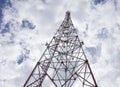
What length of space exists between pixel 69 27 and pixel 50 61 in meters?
5.99

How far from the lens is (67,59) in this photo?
29719mm

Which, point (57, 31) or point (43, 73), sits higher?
point (57, 31)

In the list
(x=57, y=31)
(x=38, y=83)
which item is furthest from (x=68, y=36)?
(x=38, y=83)

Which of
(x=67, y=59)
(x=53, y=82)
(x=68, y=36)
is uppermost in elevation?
(x=68, y=36)

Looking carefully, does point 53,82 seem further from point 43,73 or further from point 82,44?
point 82,44

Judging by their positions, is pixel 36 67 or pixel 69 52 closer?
pixel 36 67

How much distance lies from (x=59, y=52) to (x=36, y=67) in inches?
127

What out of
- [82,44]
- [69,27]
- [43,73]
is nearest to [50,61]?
[43,73]

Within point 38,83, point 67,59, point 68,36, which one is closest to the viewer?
point 38,83

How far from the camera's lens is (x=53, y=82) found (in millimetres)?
28047

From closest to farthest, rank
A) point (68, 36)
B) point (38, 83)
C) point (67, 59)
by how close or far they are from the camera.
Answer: point (38, 83)
point (67, 59)
point (68, 36)

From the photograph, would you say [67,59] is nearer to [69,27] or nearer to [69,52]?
[69,52]

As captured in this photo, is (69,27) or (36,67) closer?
(36,67)

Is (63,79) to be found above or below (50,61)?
below
